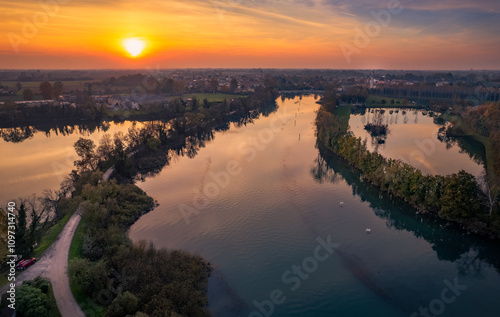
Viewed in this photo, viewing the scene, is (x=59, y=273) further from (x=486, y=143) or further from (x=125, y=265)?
(x=486, y=143)

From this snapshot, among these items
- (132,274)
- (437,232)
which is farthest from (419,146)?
(132,274)

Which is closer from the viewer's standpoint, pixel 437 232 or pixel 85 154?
pixel 437 232

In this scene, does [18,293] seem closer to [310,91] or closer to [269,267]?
[269,267]

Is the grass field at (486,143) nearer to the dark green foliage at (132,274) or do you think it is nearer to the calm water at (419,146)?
the calm water at (419,146)

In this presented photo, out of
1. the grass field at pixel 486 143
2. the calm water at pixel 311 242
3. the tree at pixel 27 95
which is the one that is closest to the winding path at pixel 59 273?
the calm water at pixel 311 242

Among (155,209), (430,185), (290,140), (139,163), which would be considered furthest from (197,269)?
(290,140)

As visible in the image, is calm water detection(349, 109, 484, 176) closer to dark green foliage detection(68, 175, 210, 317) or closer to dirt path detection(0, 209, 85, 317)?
dark green foliage detection(68, 175, 210, 317)
